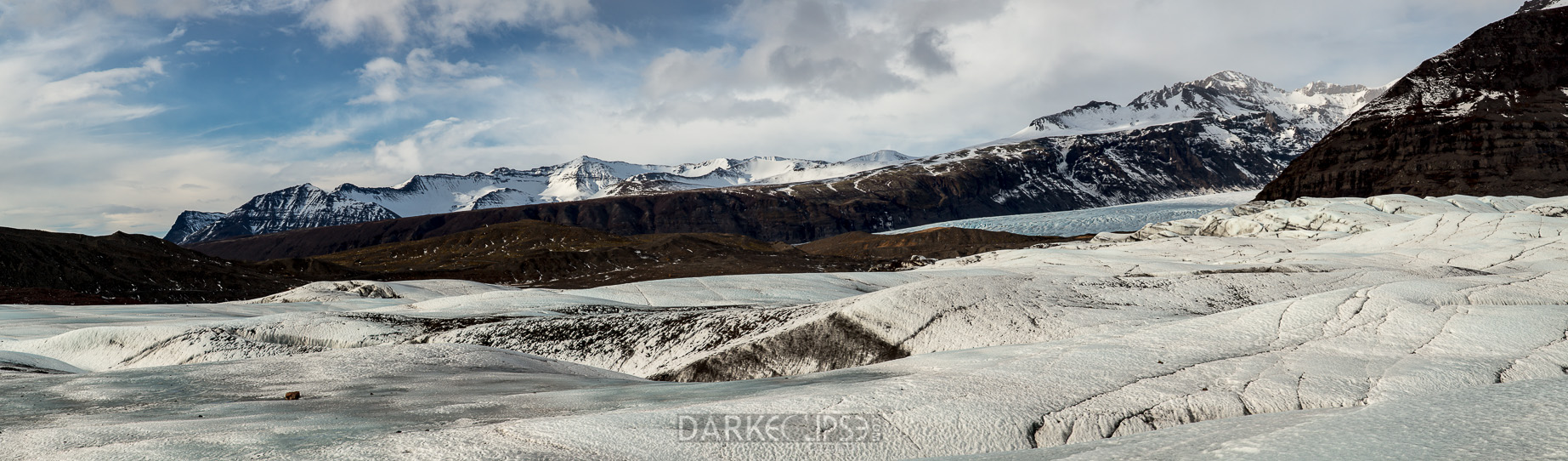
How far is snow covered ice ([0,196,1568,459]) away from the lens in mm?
4891

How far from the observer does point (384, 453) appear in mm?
4832

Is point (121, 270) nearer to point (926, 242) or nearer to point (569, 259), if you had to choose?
point (569, 259)

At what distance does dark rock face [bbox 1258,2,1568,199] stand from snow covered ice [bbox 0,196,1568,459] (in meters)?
141

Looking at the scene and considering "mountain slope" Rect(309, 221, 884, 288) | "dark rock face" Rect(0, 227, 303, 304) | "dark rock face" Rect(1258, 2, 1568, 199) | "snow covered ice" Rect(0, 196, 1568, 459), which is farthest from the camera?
"dark rock face" Rect(1258, 2, 1568, 199)

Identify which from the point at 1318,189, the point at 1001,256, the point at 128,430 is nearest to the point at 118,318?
the point at 128,430

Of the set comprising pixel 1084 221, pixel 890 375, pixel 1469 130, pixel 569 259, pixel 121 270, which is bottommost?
pixel 890 375

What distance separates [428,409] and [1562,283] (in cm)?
1740

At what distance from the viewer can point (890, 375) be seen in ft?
26.7

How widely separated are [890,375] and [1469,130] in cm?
16503

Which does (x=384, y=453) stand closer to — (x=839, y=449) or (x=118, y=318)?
(x=839, y=449)

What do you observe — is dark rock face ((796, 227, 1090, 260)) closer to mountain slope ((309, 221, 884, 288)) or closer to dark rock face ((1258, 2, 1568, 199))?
mountain slope ((309, 221, 884, 288))

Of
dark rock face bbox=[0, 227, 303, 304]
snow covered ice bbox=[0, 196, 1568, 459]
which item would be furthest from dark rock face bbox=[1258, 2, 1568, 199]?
dark rock face bbox=[0, 227, 303, 304]

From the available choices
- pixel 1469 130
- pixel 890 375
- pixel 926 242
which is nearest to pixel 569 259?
pixel 926 242

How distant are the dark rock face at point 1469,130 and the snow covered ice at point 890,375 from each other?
461 ft
